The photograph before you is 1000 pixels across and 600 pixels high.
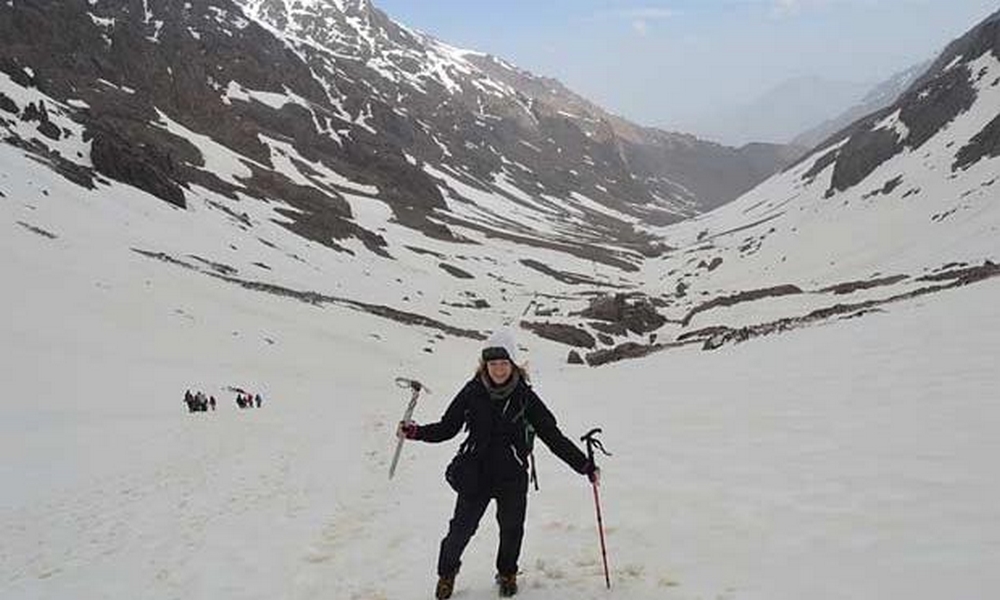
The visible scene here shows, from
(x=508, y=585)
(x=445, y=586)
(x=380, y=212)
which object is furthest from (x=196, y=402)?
(x=380, y=212)

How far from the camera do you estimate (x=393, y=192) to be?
142 metres

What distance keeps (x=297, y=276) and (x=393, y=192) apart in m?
76.1

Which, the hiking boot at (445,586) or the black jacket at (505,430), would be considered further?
the hiking boot at (445,586)

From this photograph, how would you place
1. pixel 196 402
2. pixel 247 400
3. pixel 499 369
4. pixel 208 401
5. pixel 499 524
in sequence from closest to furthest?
pixel 499 369
pixel 499 524
pixel 196 402
pixel 208 401
pixel 247 400

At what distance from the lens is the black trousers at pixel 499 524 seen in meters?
8.97

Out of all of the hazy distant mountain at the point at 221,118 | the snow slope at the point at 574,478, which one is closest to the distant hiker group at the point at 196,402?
the snow slope at the point at 574,478

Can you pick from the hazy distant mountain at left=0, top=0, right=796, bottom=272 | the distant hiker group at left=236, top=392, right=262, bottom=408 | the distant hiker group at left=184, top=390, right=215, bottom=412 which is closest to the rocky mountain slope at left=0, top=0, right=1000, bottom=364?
the hazy distant mountain at left=0, top=0, right=796, bottom=272

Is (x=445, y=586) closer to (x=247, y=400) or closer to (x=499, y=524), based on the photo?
(x=499, y=524)

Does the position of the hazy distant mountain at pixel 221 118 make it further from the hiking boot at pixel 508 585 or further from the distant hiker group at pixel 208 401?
the hiking boot at pixel 508 585

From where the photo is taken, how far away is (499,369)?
866 centimetres

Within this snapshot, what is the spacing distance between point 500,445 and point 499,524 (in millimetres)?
871

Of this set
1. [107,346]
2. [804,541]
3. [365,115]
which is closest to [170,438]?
[107,346]

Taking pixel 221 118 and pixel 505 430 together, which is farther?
pixel 221 118

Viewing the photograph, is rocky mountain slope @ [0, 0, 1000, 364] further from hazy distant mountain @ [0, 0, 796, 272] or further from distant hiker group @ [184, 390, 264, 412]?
distant hiker group @ [184, 390, 264, 412]
